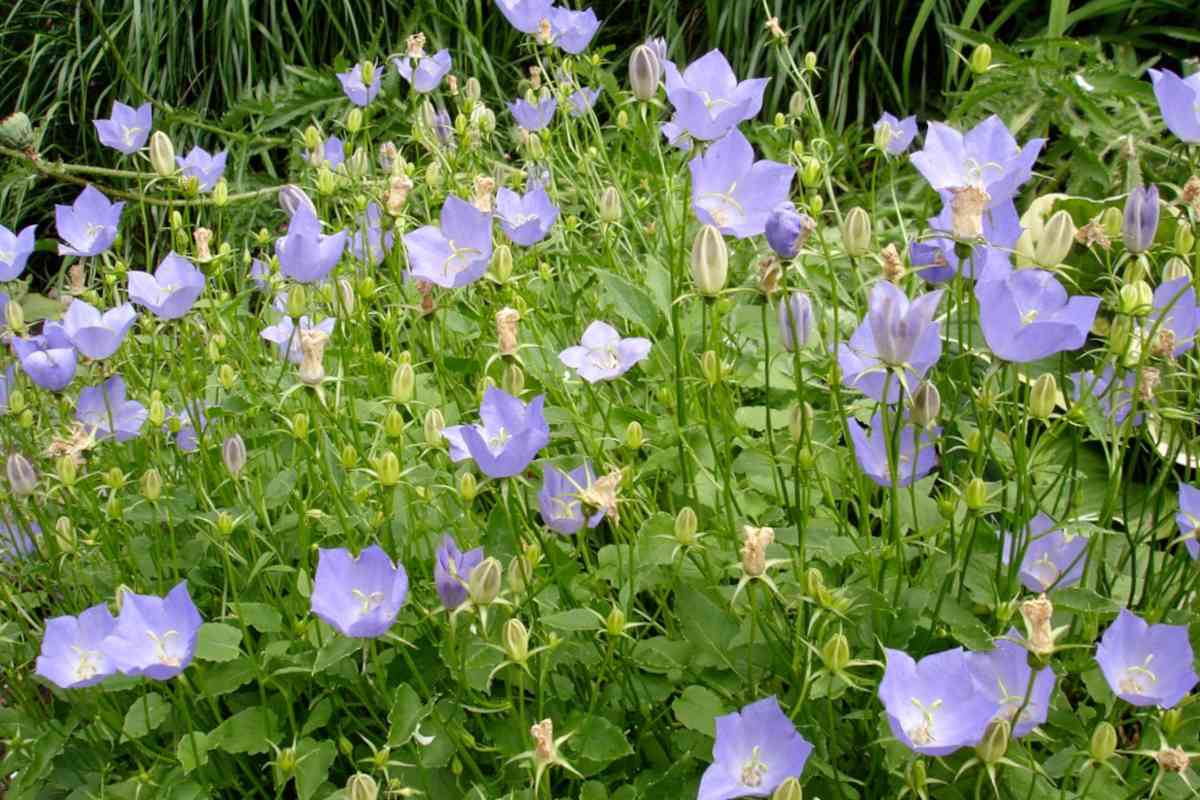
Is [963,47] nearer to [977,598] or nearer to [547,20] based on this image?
[547,20]

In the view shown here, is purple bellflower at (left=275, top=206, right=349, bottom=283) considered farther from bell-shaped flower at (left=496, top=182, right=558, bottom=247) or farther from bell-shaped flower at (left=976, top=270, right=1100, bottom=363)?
bell-shaped flower at (left=976, top=270, right=1100, bottom=363)

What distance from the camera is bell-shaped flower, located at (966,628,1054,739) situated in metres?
1.45

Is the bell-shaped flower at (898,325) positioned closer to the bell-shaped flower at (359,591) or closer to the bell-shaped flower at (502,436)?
the bell-shaped flower at (502,436)

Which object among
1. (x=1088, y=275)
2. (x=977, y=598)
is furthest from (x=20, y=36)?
(x=977, y=598)

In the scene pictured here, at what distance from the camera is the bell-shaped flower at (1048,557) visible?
1.74m

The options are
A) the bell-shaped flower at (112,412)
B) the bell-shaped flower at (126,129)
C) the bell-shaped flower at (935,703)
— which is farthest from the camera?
the bell-shaped flower at (126,129)

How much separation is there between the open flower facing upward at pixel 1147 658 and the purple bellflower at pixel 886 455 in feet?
1.01

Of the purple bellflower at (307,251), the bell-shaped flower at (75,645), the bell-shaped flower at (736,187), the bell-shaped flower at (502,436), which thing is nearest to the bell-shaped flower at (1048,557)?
the bell-shaped flower at (736,187)

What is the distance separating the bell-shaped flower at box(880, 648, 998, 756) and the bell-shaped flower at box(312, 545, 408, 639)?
60 centimetres

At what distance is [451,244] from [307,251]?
23 cm

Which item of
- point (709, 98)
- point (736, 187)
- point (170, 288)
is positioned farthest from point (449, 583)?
point (170, 288)

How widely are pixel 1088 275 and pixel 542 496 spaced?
1.79m

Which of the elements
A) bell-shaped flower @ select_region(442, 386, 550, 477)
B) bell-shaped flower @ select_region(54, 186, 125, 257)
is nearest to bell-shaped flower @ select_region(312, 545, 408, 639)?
bell-shaped flower @ select_region(442, 386, 550, 477)

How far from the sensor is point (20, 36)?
6.30 m
